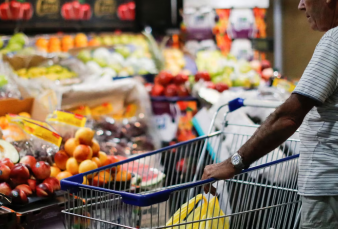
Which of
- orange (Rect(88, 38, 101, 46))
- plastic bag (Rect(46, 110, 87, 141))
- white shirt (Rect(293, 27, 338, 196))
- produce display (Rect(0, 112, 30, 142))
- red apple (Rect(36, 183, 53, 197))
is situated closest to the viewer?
white shirt (Rect(293, 27, 338, 196))

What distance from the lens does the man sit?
4.44 feet

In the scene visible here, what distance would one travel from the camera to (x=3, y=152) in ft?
7.61

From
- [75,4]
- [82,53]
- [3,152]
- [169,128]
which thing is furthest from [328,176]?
[75,4]

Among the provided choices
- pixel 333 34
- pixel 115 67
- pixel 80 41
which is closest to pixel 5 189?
pixel 333 34

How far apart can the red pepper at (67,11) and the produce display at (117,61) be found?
102 centimetres

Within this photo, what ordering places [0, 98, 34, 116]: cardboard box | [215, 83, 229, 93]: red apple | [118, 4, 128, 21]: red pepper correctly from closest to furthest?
[0, 98, 34, 116]: cardboard box, [215, 83, 229, 93]: red apple, [118, 4, 128, 21]: red pepper

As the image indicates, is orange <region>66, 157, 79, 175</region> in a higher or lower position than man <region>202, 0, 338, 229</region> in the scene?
lower

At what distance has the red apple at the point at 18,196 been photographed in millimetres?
1986

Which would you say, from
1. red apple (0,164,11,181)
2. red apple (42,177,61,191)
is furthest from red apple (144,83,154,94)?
red apple (0,164,11,181)

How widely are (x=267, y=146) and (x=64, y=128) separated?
5.27 feet

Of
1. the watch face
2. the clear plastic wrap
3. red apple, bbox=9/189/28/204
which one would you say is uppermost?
the watch face

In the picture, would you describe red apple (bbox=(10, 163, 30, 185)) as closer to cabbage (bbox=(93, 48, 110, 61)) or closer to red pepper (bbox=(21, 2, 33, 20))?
cabbage (bbox=(93, 48, 110, 61))

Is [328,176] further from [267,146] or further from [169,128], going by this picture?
[169,128]

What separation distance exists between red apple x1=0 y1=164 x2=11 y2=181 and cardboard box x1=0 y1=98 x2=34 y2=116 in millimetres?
1018
